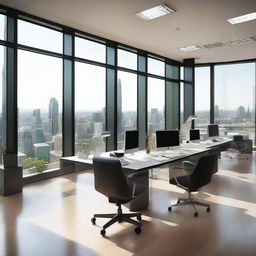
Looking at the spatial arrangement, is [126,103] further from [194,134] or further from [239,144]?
[239,144]

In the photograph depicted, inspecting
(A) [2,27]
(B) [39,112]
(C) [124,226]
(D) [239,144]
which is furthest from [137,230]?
(D) [239,144]

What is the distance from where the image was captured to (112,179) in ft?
9.70

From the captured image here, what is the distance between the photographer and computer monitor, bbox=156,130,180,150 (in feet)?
16.6

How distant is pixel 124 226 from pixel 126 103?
4.92 meters

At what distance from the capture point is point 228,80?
9797 millimetres

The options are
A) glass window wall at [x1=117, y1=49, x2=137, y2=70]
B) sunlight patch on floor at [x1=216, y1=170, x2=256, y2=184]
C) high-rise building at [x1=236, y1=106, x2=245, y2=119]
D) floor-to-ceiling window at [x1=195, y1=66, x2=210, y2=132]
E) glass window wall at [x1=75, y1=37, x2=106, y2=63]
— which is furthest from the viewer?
floor-to-ceiling window at [x1=195, y1=66, x2=210, y2=132]

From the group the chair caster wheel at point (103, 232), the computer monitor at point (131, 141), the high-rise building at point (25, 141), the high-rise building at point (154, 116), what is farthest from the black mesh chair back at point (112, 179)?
the high-rise building at point (154, 116)

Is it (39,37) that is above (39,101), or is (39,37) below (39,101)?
above

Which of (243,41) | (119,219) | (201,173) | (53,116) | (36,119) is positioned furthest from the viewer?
(243,41)

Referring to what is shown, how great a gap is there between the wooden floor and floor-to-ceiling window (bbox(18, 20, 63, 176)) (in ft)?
2.89

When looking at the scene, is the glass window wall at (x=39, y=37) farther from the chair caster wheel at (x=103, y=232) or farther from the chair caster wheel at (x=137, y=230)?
the chair caster wheel at (x=137, y=230)

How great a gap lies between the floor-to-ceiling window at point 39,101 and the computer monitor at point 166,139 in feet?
7.85

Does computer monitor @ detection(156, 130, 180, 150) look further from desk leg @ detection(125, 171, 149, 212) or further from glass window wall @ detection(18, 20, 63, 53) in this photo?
glass window wall @ detection(18, 20, 63, 53)

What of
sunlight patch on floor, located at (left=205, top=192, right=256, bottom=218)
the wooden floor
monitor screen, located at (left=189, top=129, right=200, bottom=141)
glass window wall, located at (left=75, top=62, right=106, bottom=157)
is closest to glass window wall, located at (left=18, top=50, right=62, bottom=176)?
glass window wall, located at (left=75, top=62, right=106, bottom=157)
